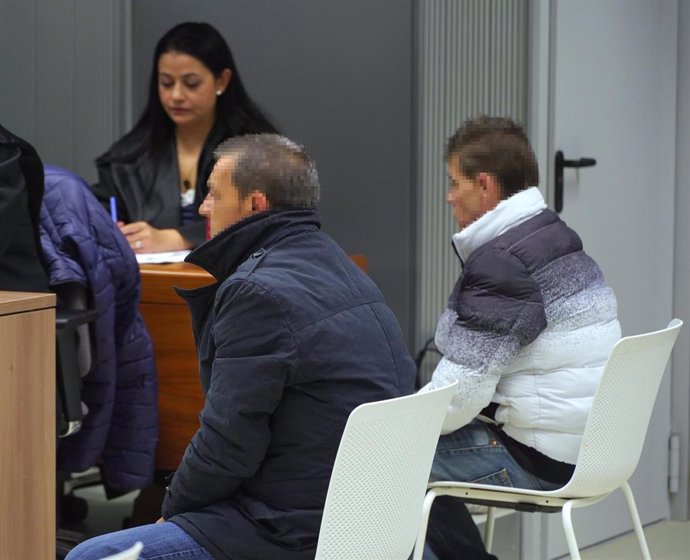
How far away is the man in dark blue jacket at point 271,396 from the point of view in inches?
72.9

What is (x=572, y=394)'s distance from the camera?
2.46m

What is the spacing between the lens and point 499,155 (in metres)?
2.63

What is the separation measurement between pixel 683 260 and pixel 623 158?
442 mm

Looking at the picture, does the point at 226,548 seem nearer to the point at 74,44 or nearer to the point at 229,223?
the point at 229,223

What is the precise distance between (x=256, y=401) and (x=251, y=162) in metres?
0.43

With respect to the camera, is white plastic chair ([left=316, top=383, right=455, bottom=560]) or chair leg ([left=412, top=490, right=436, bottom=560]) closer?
white plastic chair ([left=316, top=383, right=455, bottom=560])

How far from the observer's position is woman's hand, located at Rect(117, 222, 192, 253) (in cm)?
363

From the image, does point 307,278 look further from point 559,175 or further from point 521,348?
point 559,175

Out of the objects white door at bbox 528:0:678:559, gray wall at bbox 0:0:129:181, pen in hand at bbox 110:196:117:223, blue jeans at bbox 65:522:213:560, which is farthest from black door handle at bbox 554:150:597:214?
gray wall at bbox 0:0:129:181

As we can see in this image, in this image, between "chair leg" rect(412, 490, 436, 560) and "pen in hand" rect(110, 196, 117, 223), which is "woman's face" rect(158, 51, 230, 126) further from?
"chair leg" rect(412, 490, 436, 560)

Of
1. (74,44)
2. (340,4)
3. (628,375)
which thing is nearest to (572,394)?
(628,375)

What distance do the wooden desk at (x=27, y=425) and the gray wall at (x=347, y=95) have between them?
160cm

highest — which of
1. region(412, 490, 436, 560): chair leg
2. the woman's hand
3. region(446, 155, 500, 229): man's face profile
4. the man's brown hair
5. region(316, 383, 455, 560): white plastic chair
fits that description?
the man's brown hair

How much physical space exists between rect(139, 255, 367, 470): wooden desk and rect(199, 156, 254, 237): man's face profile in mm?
1240
